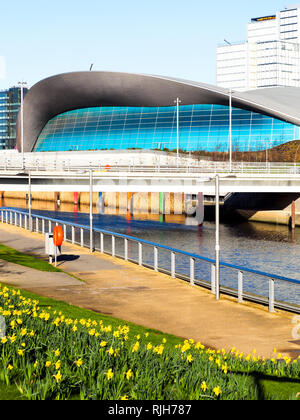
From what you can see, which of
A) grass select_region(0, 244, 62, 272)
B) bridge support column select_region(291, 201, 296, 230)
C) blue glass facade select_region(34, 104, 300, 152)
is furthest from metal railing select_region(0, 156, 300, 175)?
blue glass facade select_region(34, 104, 300, 152)

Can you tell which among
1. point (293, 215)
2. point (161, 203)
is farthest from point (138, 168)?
point (161, 203)

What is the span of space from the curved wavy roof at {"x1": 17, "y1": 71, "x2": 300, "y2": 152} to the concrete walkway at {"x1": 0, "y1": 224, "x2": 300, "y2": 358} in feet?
242

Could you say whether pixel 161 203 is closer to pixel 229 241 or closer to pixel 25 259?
pixel 229 241

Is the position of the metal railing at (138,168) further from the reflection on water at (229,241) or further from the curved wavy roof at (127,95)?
the curved wavy roof at (127,95)

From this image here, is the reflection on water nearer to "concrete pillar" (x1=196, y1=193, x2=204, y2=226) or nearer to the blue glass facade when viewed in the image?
"concrete pillar" (x1=196, y1=193, x2=204, y2=226)

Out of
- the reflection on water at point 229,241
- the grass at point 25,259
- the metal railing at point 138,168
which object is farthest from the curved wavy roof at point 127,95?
the grass at point 25,259

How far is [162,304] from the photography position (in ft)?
54.3

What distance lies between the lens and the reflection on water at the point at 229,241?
3308 centimetres

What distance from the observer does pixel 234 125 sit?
9619 cm

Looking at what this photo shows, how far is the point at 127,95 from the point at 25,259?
86.3 m

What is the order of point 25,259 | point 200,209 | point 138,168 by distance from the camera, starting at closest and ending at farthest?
1. point 25,259
2. point 138,168
3. point 200,209

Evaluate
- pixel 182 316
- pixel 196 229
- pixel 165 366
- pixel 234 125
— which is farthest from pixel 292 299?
pixel 234 125

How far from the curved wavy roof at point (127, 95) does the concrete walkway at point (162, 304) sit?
242 feet
